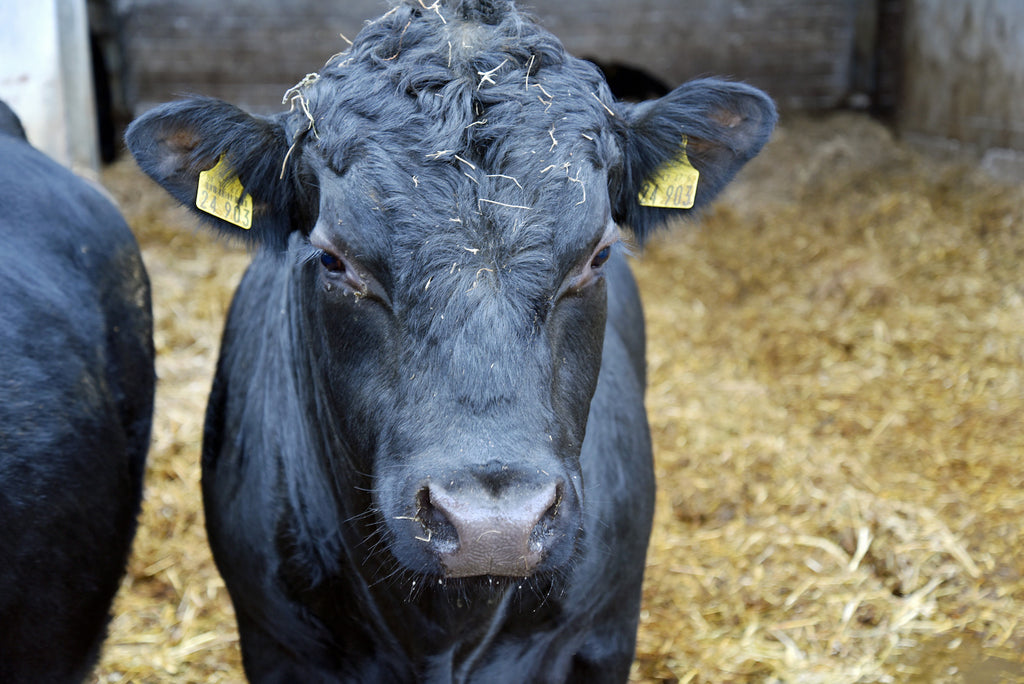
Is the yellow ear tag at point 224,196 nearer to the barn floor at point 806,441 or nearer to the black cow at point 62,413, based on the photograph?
the black cow at point 62,413

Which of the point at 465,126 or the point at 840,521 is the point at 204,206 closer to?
the point at 465,126

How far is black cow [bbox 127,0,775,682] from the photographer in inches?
76.2

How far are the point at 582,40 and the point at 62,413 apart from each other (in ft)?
27.7

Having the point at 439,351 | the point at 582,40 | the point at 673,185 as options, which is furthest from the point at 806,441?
the point at 582,40

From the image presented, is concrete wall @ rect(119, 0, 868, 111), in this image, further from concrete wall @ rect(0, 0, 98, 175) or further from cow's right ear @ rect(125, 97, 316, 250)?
cow's right ear @ rect(125, 97, 316, 250)

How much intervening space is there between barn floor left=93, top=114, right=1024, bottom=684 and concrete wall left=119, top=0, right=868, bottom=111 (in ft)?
6.33

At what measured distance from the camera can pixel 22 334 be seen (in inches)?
116

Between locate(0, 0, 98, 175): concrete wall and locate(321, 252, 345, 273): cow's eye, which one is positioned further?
locate(0, 0, 98, 175): concrete wall

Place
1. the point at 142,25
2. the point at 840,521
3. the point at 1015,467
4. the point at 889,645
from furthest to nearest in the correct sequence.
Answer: the point at 142,25 < the point at 1015,467 < the point at 840,521 < the point at 889,645

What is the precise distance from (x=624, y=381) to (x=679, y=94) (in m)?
1.01

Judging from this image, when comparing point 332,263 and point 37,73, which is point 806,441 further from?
point 37,73

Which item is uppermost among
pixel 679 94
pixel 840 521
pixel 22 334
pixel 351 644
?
pixel 679 94

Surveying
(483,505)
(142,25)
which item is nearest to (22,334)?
(483,505)

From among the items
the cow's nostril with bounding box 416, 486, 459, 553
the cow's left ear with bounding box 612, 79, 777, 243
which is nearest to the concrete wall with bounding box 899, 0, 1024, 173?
the cow's left ear with bounding box 612, 79, 777, 243
